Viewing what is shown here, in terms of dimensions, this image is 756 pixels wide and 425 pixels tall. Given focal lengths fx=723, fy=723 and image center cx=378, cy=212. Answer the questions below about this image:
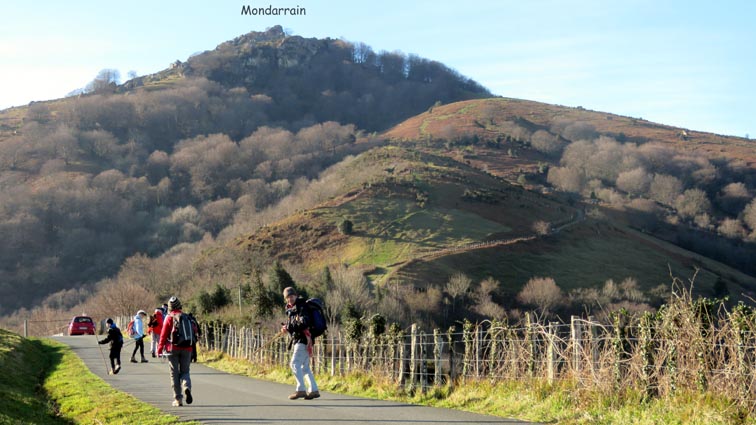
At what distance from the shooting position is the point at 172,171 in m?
189

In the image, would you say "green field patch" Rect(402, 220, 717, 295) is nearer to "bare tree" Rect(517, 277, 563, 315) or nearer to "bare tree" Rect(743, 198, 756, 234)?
"bare tree" Rect(517, 277, 563, 315)

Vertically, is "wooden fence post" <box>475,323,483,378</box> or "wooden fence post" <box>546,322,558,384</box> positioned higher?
"wooden fence post" <box>546,322,558,384</box>

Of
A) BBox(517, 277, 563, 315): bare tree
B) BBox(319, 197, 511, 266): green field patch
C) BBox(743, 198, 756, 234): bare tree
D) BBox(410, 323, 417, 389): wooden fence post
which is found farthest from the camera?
BBox(743, 198, 756, 234): bare tree

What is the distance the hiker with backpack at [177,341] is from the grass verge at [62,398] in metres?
0.73

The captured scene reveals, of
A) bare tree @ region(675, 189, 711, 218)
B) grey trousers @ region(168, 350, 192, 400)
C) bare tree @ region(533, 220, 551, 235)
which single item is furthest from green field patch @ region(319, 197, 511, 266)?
grey trousers @ region(168, 350, 192, 400)

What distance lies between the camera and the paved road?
438 inches

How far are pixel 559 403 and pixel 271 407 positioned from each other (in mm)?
5208

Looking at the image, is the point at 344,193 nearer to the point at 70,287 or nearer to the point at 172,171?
the point at 70,287

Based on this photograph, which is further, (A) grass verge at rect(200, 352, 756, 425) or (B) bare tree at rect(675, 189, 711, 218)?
(B) bare tree at rect(675, 189, 711, 218)

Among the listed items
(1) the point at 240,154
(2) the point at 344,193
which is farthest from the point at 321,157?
(2) the point at 344,193

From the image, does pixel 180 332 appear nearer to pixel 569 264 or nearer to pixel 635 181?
pixel 569 264

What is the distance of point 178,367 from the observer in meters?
13.2

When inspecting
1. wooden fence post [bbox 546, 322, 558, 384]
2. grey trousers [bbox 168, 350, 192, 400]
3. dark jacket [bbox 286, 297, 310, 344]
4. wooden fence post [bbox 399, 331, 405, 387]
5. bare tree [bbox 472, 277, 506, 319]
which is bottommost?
bare tree [bbox 472, 277, 506, 319]

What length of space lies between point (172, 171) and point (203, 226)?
41.2m
